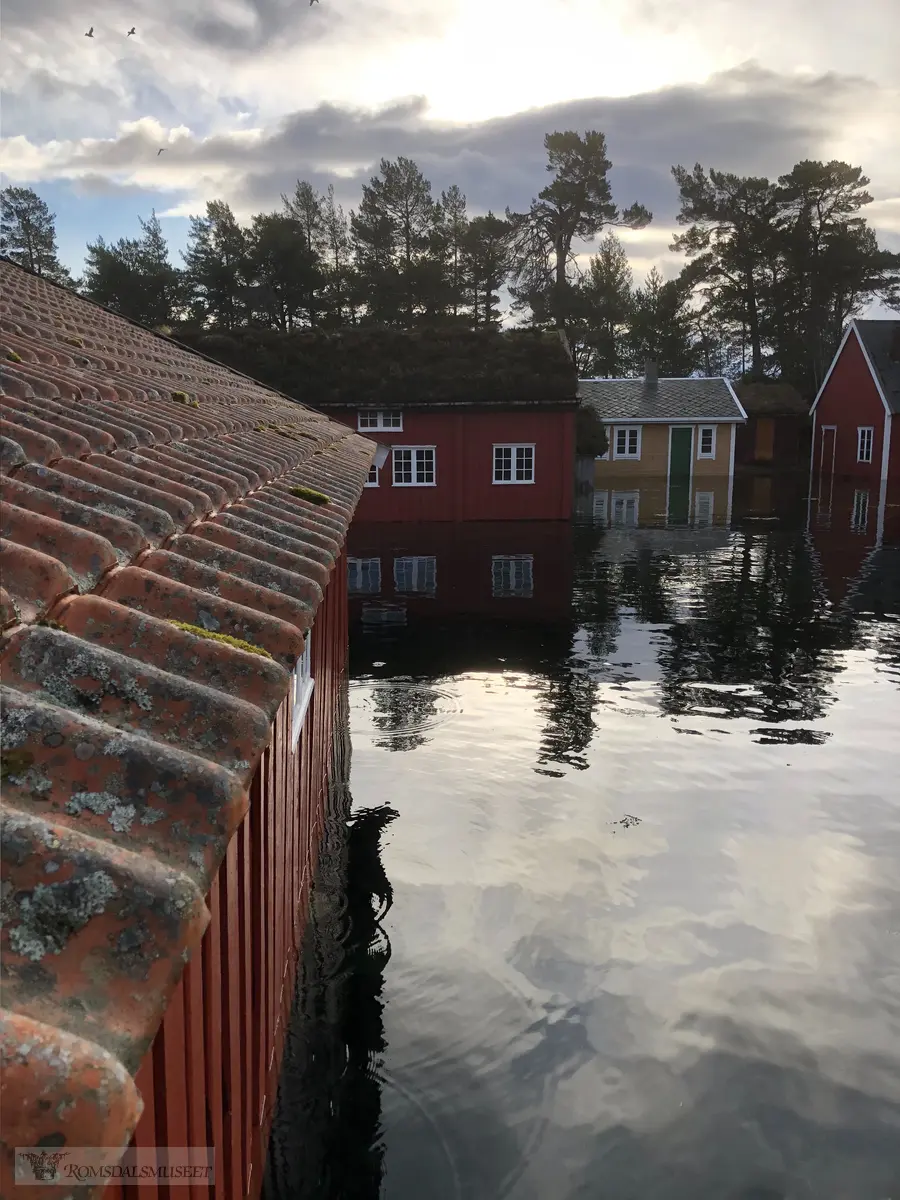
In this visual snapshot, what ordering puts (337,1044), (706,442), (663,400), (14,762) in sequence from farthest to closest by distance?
(663,400), (706,442), (337,1044), (14,762)

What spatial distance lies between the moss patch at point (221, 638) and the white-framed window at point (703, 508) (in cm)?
2833

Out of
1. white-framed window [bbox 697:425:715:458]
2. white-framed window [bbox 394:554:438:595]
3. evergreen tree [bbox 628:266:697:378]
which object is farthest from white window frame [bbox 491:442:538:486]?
evergreen tree [bbox 628:266:697:378]

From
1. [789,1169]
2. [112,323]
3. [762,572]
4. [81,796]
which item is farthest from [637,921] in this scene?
[762,572]

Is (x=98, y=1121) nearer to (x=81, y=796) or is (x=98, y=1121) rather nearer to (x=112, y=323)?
(x=81, y=796)

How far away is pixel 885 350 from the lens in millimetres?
41188

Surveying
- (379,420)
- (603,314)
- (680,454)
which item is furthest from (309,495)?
(603,314)

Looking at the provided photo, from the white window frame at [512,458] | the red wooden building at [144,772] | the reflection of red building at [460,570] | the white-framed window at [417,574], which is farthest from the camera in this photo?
the white window frame at [512,458]

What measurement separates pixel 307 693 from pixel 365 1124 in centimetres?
249

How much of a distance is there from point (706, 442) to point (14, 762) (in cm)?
4670

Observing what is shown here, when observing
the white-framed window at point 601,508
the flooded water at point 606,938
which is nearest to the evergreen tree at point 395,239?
the white-framed window at point 601,508

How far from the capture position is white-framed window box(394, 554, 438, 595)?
65.4 feet

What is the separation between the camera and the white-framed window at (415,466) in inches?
1161

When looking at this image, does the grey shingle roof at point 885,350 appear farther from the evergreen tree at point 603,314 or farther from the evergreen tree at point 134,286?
the evergreen tree at point 134,286

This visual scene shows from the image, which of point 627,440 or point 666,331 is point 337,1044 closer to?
point 627,440
